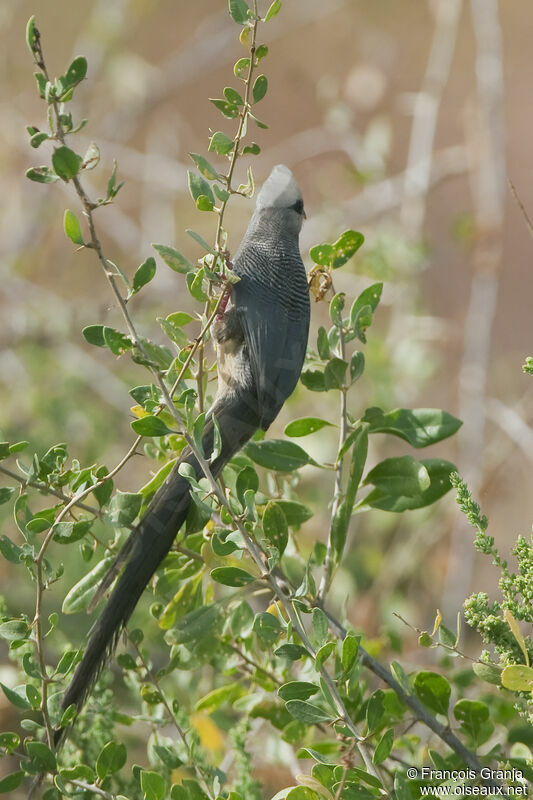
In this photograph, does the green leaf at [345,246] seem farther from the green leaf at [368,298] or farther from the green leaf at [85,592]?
the green leaf at [85,592]

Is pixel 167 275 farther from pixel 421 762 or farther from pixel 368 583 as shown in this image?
pixel 421 762

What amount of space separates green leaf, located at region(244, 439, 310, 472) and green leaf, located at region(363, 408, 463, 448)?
Result: 0.13m

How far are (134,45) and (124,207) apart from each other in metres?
1.27

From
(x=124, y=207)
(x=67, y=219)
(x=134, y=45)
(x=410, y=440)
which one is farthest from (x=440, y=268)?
(x=67, y=219)

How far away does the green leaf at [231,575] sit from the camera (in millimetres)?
1155

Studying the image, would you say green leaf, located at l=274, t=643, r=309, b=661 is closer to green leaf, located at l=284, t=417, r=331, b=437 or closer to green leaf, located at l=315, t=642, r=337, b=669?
green leaf, located at l=315, t=642, r=337, b=669

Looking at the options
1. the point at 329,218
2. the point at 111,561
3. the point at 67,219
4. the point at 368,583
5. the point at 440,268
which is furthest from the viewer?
the point at 440,268

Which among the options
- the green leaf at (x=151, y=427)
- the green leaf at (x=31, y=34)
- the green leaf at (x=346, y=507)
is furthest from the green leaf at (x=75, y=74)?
the green leaf at (x=346, y=507)

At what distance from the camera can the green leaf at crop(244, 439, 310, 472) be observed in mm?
1432

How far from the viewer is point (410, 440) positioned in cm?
142

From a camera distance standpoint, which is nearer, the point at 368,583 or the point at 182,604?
the point at 182,604

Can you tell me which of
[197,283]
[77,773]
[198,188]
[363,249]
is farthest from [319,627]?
[363,249]

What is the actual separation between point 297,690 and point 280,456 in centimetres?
44

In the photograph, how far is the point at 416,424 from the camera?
1441 millimetres
